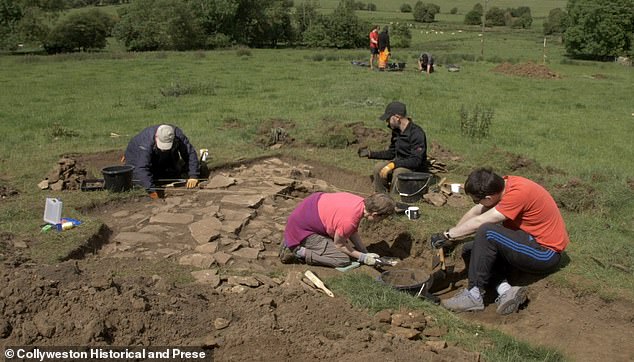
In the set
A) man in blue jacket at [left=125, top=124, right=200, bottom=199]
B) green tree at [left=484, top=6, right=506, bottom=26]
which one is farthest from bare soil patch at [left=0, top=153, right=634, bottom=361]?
green tree at [left=484, top=6, right=506, bottom=26]

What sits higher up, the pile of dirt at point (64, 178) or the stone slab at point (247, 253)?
the pile of dirt at point (64, 178)

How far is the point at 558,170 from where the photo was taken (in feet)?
32.8

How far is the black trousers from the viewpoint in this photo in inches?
225

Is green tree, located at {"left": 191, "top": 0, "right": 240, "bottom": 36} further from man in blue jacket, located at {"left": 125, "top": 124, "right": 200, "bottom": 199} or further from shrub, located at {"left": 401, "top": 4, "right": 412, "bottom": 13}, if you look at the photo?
man in blue jacket, located at {"left": 125, "top": 124, "right": 200, "bottom": 199}

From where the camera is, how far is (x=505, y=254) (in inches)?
226

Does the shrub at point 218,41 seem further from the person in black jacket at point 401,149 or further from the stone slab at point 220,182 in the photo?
the person in black jacket at point 401,149

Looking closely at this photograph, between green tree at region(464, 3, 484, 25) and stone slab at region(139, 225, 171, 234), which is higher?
green tree at region(464, 3, 484, 25)

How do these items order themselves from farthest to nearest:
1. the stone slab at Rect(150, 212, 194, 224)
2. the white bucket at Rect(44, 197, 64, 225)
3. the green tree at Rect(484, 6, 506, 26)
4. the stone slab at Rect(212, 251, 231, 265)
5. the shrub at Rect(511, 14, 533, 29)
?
1. the green tree at Rect(484, 6, 506, 26)
2. the shrub at Rect(511, 14, 533, 29)
3. the stone slab at Rect(150, 212, 194, 224)
4. the white bucket at Rect(44, 197, 64, 225)
5. the stone slab at Rect(212, 251, 231, 265)

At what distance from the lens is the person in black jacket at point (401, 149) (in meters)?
8.42

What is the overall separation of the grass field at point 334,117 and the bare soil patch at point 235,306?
19.8 inches

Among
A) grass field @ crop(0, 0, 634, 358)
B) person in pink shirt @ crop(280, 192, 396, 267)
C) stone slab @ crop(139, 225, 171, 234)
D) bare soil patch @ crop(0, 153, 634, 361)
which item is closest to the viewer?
bare soil patch @ crop(0, 153, 634, 361)

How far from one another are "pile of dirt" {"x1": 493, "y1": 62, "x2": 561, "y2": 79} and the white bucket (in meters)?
21.4

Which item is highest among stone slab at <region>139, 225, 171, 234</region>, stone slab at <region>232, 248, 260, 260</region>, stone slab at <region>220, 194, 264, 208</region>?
stone slab at <region>220, 194, 264, 208</region>

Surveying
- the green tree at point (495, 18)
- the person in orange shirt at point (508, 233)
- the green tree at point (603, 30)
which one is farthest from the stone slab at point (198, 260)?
the green tree at point (495, 18)
